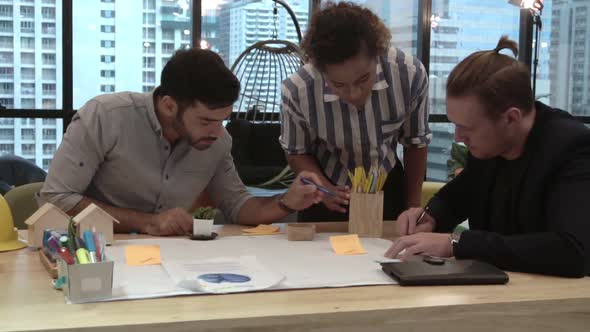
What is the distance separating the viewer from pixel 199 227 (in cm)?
167

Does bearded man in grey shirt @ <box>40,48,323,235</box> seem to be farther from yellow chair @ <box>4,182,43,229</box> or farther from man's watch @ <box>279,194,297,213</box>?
yellow chair @ <box>4,182,43,229</box>

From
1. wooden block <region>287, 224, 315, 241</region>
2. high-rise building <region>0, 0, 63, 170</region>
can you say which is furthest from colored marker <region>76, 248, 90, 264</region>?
high-rise building <region>0, 0, 63, 170</region>

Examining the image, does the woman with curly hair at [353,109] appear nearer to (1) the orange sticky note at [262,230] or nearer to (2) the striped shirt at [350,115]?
(2) the striped shirt at [350,115]

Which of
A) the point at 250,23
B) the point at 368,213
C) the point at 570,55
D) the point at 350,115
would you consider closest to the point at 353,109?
the point at 350,115

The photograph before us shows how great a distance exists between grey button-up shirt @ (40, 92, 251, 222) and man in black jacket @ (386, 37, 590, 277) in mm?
796

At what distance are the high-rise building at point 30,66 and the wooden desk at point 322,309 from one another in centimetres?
405

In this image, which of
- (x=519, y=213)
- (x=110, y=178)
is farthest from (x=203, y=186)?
(x=519, y=213)

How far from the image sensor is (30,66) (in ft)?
16.7

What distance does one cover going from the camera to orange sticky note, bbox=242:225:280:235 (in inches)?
70.3

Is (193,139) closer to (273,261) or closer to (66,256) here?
(273,261)

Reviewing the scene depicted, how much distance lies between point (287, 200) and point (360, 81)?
1.35 feet

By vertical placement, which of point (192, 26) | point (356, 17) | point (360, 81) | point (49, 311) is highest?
point (192, 26)

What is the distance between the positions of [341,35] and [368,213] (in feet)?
1.66

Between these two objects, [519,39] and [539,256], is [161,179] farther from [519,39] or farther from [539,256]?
[519,39]
